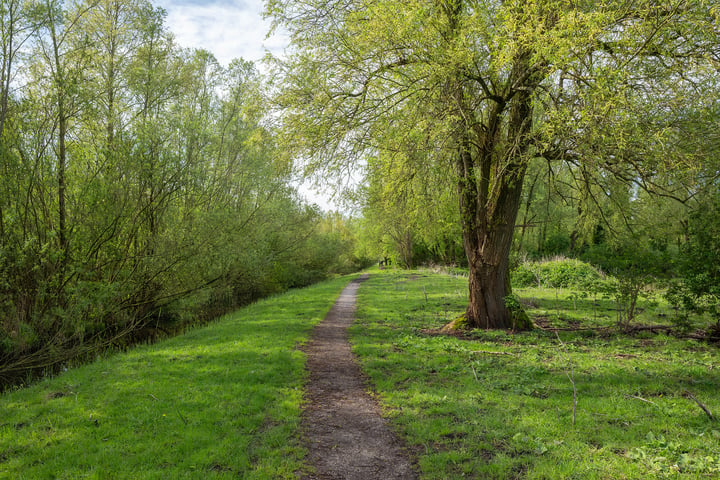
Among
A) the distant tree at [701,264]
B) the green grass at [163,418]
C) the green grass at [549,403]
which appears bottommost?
the green grass at [163,418]

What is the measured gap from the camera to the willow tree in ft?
21.3

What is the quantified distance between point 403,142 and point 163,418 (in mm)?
6686

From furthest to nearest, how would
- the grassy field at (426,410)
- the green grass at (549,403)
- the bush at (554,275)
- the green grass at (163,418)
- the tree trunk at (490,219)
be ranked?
the bush at (554,275) < the tree trunk at (490,219) < the green grass at (163,418) < the grassy field at (426,410) < the green grass at (549,403)

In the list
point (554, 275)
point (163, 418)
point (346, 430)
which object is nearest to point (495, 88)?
point (346, 430)

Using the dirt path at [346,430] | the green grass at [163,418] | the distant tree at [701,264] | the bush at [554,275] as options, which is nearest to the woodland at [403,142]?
the distant tree at [701,264]

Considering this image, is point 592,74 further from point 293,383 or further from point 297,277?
point 297,277

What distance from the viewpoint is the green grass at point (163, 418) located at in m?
4.57

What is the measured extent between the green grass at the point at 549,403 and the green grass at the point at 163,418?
1727 mm

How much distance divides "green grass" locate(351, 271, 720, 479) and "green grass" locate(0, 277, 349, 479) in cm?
173

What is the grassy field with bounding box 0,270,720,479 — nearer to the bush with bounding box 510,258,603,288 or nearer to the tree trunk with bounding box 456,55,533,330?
the tree trunk with bounding box 456,55,533,330

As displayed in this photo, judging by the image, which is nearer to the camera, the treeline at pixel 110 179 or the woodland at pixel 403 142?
the woodland at pixel 403 142

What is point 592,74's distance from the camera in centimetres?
669

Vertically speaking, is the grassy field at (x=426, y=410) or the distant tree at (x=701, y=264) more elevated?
the distant tree at (x=701, y=264)

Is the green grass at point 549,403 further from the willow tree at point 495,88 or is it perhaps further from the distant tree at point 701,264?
the willow tree at point 495,88
